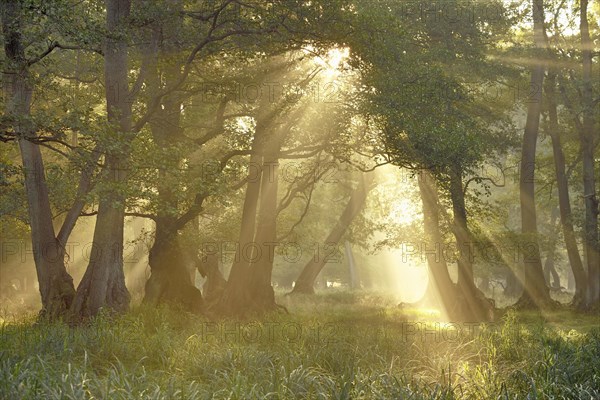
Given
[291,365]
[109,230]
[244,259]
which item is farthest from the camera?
[244,259]

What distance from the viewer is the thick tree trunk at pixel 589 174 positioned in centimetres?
2589

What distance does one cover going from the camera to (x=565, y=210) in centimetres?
2873

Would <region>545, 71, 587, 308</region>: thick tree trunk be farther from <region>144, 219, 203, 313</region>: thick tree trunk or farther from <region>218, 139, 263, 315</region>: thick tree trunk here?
<region>144, 219, 203, 313</region>: thick tree trunk

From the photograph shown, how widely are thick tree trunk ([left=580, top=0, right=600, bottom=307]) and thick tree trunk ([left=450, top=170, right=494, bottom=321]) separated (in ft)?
16.5

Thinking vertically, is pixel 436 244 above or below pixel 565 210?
below

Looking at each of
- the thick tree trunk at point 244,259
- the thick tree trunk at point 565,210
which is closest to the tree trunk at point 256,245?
the thick tree trunk at point 244,259

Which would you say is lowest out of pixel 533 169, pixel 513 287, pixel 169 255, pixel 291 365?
pixel 291 365

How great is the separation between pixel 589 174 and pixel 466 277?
23.2ft

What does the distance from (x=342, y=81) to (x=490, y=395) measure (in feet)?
48.2

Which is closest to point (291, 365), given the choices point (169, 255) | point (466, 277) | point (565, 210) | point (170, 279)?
point (170, 279)

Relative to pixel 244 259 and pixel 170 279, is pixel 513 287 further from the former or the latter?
pixel 170 279

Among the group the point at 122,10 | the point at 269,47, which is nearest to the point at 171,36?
the point at 122,10

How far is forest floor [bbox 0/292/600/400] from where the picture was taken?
26.2 ft

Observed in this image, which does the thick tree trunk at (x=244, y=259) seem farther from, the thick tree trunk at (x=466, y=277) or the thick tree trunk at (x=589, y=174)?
the thick tree trunk at (x=589, y=174)
